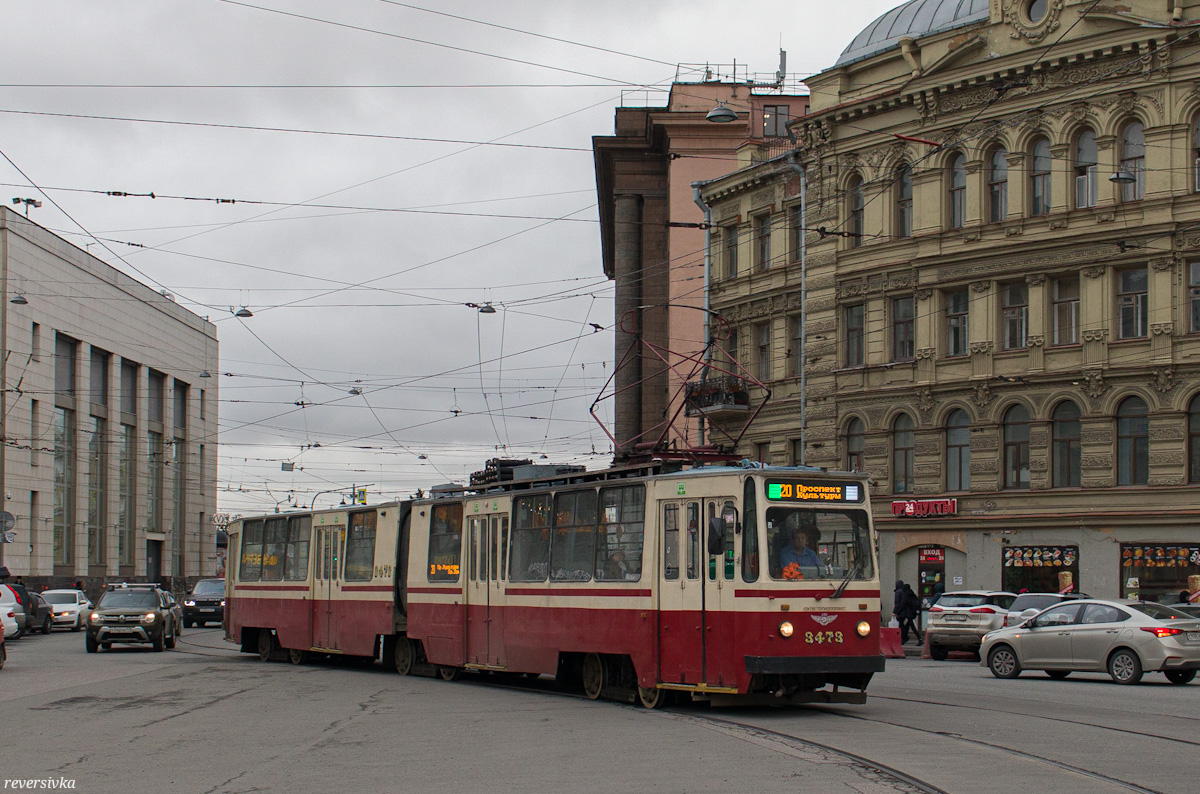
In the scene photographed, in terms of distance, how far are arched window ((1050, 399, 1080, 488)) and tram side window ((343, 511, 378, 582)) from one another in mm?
17913

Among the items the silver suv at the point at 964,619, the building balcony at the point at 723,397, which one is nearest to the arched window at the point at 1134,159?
the silver suv at the point at 964,619

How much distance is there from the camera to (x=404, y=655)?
23.9 metres

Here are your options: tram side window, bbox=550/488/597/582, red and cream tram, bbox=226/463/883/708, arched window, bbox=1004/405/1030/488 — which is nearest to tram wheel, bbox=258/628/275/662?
red and cream tram, bbox=226/463/883/708

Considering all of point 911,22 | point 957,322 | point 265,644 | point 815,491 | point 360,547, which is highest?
point 911,22

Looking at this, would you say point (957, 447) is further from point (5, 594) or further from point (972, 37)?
point (5, 594)

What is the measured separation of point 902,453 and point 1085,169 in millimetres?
8729

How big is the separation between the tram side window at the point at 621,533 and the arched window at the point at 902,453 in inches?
874

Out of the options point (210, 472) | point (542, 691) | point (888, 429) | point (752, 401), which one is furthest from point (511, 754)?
point (210, 472)

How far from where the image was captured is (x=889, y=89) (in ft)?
127

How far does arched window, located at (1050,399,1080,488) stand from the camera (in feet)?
114

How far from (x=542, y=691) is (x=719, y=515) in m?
5.20

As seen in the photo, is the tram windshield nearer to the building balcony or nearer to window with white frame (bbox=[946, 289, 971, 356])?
window with white frame (bbox=[946, 289, 971, 356])

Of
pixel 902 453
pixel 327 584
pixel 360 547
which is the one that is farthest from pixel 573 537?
pixel 902 453

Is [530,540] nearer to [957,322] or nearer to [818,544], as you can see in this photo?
[818,544]
